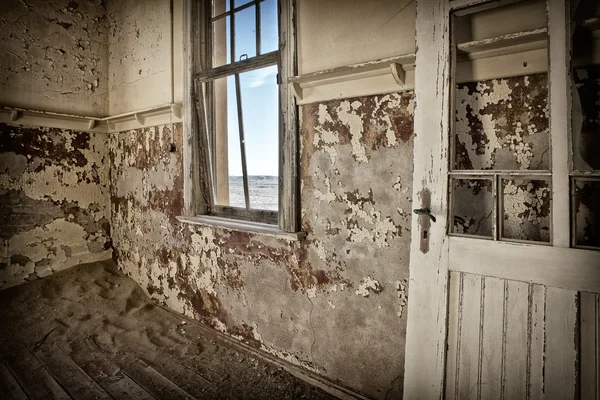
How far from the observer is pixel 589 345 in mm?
1115

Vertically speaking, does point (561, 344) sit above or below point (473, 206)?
below

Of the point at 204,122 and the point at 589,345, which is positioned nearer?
the point at 589,345

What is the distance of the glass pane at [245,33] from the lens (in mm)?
2422

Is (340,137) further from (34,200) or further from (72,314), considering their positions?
(34,200)

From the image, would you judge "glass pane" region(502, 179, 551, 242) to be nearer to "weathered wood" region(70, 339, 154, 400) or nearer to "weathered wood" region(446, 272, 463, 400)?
"weathered wood" region(446, 272, 463, 400)

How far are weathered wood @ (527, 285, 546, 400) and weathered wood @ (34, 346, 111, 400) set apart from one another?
209 centimetres

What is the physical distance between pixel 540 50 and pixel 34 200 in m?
4.08

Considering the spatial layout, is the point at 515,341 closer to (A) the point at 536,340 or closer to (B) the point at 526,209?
(A) the point at 536,340

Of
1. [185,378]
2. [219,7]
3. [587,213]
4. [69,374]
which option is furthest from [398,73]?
[69,374]

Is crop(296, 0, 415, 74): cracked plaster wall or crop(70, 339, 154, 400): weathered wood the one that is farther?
crop(70, 339, 154, 400): weathered wood

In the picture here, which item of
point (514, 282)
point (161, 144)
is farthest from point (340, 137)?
point (161, 144)

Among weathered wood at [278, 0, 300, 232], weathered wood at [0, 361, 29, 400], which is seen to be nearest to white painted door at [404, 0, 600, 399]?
weathered wood at [278, 0, 300, 232]

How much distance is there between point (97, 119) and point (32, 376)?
241 centimetres

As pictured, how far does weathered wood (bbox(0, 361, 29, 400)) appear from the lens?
194 centimetres
